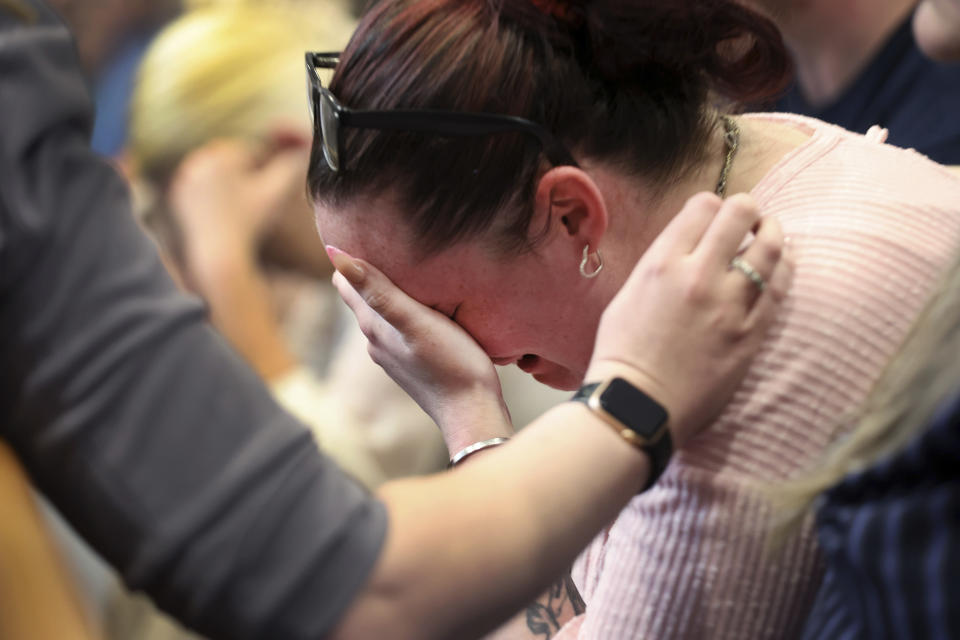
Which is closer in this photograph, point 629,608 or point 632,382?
point 632,382

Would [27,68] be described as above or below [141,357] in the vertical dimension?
above

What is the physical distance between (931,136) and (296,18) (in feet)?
4.94

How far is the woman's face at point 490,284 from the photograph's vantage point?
41.6 inches

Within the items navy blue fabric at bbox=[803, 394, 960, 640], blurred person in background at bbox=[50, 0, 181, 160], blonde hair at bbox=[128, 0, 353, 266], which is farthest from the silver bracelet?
blurred person in background at bbox=[50, 0, 181, 160]

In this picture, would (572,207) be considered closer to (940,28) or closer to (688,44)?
(688,44)

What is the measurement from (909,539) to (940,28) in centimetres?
92

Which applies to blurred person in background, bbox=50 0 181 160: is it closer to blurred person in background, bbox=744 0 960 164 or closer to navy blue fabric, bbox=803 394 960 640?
blurred person in background, bbox=744 0 960 164

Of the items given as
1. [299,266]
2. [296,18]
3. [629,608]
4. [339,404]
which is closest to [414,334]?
[629,608]

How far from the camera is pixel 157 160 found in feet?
7.54

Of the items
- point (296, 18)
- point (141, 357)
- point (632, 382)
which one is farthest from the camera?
point (296, 18)

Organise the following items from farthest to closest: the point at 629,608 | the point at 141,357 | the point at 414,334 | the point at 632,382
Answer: the point at 414,334 < the point at 629,608 < the point at 632,382 < the point at 141,357

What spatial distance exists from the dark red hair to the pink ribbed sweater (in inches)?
8.4

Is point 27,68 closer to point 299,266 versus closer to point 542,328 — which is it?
point 542,328

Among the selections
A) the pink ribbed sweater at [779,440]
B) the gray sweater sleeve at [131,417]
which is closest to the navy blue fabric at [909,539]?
the pink ribbed sweater at [779,440]
